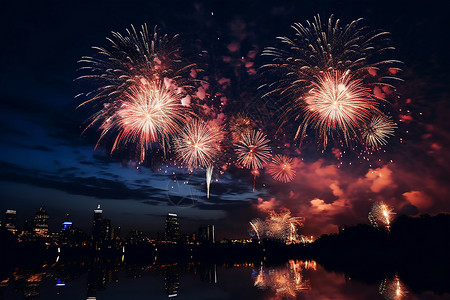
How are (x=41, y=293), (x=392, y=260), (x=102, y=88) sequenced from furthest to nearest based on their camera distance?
(x=392, y=260) < (x=41, y=293) < (x=102, y=88)

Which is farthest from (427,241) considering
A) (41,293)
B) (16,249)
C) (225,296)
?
(16,249)

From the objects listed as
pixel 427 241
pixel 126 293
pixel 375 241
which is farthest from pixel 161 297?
pixel 375 241

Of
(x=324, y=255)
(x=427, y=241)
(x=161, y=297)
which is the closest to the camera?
(x=161, y=297)

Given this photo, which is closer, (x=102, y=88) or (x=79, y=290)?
(x=102, y=88)

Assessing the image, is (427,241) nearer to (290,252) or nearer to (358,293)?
(358,293)

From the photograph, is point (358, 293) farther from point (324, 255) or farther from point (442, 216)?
point (324, 255)

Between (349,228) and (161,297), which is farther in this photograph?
(349,228)

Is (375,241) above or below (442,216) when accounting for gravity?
below

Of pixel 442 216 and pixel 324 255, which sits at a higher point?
pixel 442 216

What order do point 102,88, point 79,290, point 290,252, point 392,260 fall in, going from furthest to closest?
point 290,252, point 392,260, point 79,290, point 102,88
